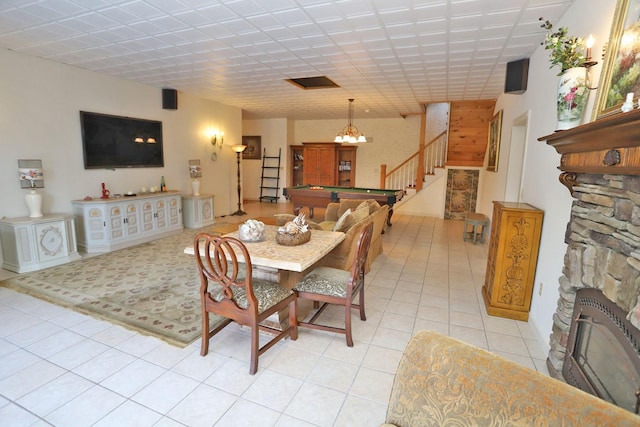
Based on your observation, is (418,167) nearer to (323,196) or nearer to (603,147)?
(323,196)

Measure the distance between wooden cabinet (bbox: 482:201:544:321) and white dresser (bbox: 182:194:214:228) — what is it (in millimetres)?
5553

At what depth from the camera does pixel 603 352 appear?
162 centimetres

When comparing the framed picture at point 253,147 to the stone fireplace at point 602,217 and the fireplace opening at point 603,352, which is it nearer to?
the stone fireplace at point 602,217

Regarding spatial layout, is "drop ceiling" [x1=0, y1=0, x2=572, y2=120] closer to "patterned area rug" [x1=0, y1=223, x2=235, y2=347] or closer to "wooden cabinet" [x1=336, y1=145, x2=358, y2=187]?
"patterned area rug" [x1=0, y1=223, x2=235, y2=347]

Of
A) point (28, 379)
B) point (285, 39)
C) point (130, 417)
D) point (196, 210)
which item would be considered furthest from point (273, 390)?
point (196, 210)

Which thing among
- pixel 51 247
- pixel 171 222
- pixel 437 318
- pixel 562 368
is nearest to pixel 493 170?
pixel 437 318

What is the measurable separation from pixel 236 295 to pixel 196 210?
4787 millimetres

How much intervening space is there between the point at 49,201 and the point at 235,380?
4310mm

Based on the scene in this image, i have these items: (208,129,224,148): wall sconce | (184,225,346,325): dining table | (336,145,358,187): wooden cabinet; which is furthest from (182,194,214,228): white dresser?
(336,145,358,187): wooden cabinet

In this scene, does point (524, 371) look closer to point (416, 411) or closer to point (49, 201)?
point (416, 411)

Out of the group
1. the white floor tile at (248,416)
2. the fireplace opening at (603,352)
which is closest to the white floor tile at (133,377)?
the white floor tile at (248,416)

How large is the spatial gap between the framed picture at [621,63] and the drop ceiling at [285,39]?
3.74ft

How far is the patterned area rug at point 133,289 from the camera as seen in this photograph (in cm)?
283

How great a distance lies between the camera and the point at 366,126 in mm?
9750
